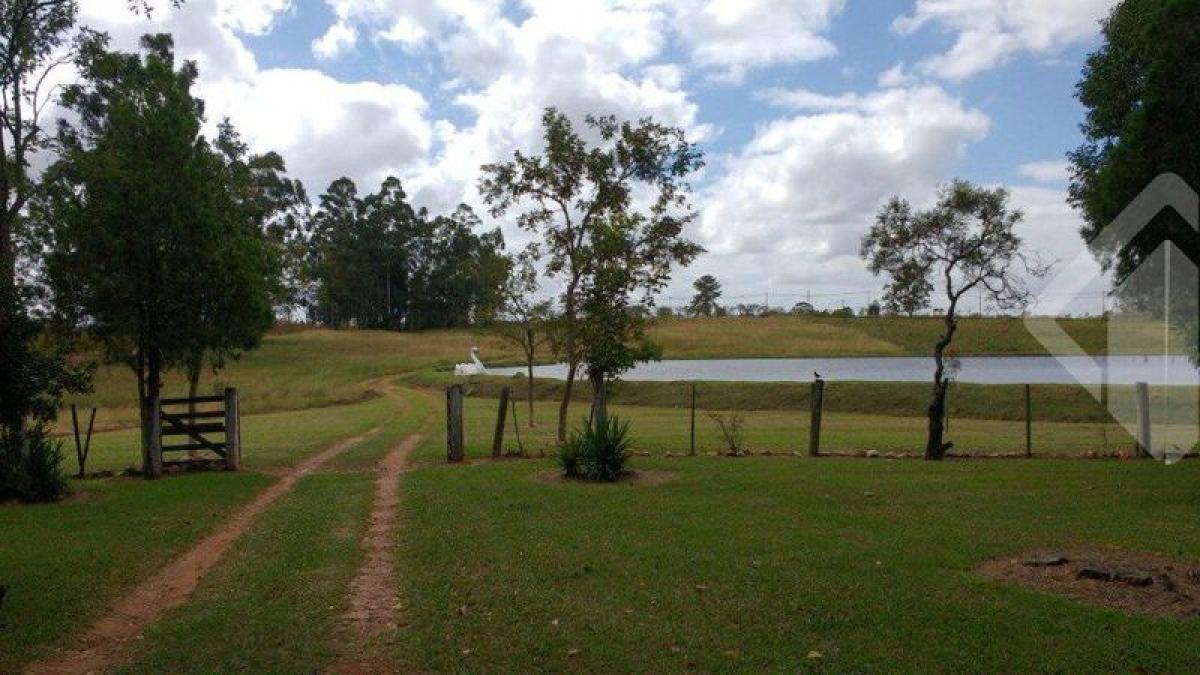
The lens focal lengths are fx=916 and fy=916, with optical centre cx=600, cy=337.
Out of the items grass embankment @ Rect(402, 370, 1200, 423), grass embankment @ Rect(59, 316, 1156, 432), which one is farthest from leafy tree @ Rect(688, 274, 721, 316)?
grass embankment @ Rect(402, 370, 1200, 423)

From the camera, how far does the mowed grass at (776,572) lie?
685 centimetres

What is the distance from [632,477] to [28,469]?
34.0 feet

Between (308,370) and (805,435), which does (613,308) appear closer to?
(805,435)

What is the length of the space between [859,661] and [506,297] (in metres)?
22.9

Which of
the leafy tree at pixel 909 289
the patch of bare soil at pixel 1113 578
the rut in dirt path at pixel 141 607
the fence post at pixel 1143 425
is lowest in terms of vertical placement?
the rut in dirt path at pixel 141 607

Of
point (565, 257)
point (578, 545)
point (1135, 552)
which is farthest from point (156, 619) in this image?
point (565, 257)

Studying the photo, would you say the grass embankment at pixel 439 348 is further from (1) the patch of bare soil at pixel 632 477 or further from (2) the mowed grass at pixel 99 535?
(1) the patch of bare soil at pixel 632 477

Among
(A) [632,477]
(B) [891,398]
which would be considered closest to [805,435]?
(A) [632,477]

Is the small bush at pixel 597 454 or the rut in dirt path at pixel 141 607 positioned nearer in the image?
the rut in dirt path at pixel 141 607

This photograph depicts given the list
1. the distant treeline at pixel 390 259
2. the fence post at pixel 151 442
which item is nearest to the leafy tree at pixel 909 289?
the fence post at pixel 151 442

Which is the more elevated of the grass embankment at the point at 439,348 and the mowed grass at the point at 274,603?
the grass embankment at the point at 439,348

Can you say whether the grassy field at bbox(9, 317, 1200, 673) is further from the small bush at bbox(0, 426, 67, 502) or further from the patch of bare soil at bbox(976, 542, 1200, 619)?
the small bush at bbox(0, 426, 67, 502)

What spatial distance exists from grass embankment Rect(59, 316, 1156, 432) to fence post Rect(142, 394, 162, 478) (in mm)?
27487

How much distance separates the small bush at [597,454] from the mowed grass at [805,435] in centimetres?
99
